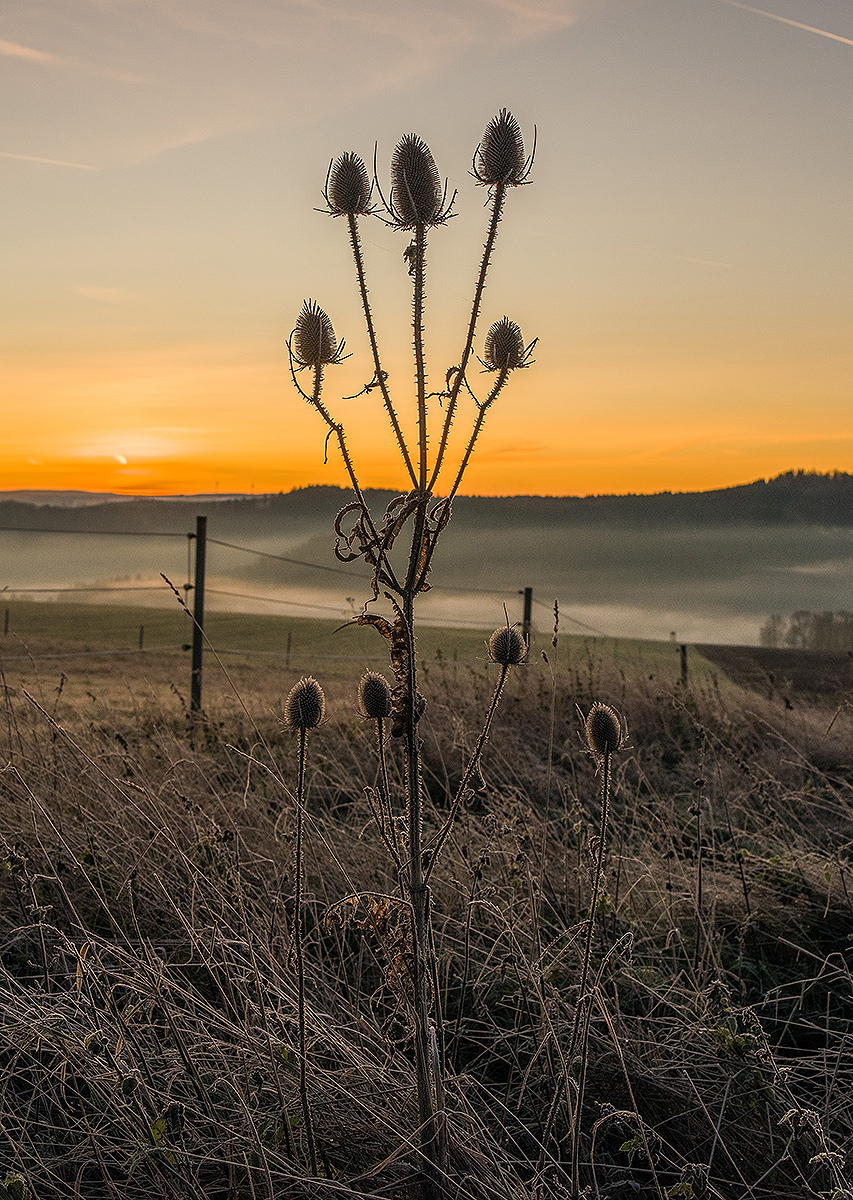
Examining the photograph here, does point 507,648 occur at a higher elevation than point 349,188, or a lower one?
lower

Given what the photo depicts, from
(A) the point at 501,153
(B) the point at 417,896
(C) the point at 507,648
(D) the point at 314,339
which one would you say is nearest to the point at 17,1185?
(B) the point at 417,896

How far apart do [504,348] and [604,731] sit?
30.2 inches

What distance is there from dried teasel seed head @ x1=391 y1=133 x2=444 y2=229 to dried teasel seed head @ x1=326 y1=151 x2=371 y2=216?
0.11 m

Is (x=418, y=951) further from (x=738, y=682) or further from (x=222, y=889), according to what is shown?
(x=738, y=682)

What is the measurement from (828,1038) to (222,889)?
1.97m

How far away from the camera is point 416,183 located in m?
1.69

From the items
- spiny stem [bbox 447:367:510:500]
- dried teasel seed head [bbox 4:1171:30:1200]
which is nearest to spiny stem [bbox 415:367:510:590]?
spiny stem [bbox 447:367:510:500]

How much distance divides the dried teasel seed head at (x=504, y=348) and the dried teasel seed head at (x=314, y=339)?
304mm

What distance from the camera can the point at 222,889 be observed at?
10.7 ft

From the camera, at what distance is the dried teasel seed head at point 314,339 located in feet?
6.15

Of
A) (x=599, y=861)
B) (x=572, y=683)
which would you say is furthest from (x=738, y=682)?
(x=599, y=861)

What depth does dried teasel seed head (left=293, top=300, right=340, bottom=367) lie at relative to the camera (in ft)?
6.15

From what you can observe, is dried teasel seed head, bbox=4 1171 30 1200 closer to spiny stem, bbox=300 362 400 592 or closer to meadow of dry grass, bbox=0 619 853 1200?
meadow of dry grass, bbox=0 619 853 1200

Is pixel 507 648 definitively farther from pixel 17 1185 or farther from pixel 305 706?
pixel 17 1185
